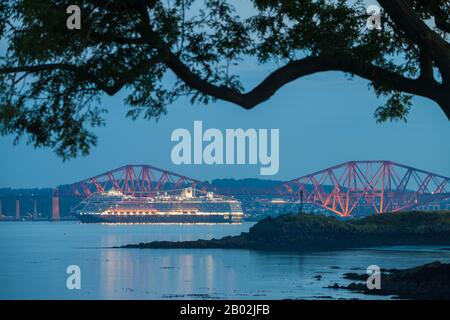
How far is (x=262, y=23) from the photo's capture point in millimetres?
12820

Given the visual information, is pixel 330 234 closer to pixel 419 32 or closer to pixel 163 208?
pixel 163 208

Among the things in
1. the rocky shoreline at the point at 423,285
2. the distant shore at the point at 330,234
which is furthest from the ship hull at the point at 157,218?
the rocky shoreline at the point at 423,285

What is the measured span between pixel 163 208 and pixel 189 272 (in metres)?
86.4

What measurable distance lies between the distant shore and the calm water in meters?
1.40

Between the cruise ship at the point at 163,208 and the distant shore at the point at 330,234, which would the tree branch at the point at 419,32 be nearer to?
the distant shore at the point at 330,234

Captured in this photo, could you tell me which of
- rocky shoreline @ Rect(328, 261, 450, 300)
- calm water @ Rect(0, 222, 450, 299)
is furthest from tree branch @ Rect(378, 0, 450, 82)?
calm water @ Rect(0, 222, 450, 299)

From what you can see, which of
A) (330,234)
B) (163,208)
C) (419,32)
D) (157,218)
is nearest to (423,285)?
(419,32)

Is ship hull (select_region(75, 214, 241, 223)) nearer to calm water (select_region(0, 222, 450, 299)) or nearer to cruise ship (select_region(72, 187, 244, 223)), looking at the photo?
cruise ship (select_region(72, 187, 244, 223))

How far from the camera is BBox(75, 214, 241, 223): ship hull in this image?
454 feet

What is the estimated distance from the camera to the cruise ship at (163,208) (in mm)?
136625

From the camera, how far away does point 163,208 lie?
451ft

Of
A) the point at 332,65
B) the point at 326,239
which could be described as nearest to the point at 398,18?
the point at 332,65

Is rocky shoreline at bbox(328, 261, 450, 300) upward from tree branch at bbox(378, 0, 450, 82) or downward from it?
downward

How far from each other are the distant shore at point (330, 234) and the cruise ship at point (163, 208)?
2254 inches
